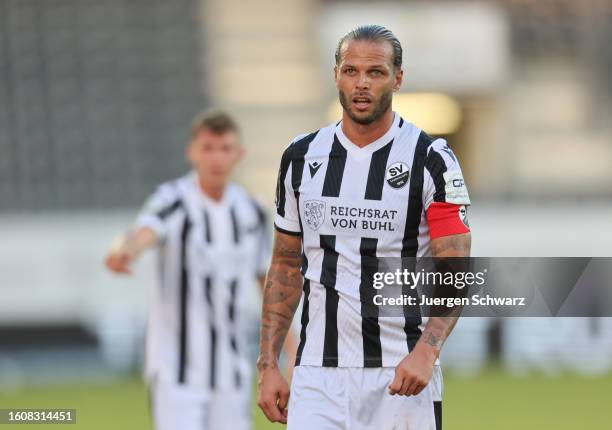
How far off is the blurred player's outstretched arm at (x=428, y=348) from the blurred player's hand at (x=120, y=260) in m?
1.87

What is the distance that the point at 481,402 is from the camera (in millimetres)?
9594

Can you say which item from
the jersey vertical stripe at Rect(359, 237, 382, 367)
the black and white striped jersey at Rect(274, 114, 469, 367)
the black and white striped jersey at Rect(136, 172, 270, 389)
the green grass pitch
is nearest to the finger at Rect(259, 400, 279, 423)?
the black and white striped jersey at Rect(274, 114, 469, 367)

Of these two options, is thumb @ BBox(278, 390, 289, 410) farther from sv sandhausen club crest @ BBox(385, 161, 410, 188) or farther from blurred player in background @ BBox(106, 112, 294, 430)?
blurred player in background @ BBox(106, 112, 294, 430)

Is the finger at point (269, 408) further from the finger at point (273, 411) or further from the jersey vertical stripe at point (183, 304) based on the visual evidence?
the jersey vertical stripe at point (183, 304)

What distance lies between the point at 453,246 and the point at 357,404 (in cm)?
52

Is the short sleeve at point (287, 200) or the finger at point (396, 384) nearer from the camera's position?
the finger at point (396, 384)

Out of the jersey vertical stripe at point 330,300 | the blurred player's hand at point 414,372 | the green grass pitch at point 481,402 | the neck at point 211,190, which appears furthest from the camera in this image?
the green grass pitch at point 481,402

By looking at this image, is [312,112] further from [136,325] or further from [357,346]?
[357,346]

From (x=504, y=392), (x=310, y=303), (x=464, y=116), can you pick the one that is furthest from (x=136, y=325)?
(x=310, y=303)

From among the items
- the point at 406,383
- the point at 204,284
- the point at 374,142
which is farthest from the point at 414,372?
the point at 204,284

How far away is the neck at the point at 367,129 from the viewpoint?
3604 mm

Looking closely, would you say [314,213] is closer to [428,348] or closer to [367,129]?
[367,129]

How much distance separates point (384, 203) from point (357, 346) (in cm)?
41

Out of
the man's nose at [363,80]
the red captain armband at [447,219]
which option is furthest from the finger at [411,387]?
the man's nose at [363,80]
